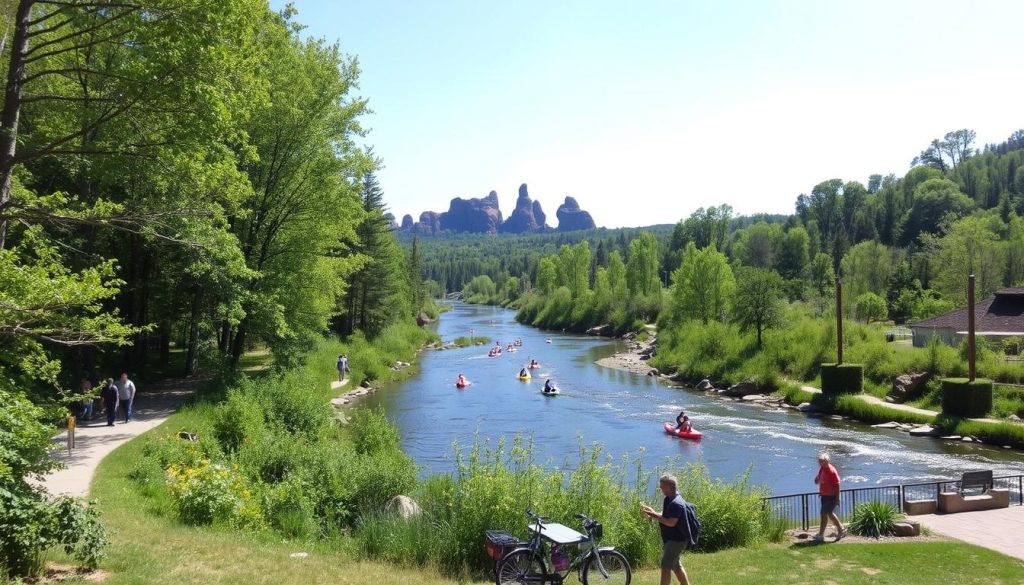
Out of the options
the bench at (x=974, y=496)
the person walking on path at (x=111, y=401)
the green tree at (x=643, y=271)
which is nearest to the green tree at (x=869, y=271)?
the green tree at (x=643, y=271)

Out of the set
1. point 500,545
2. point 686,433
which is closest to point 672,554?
point 500,545

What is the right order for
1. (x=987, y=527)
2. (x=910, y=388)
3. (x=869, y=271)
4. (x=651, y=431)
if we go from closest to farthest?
(x=987, y=527) → (x=651, y=431) → (x=910, y=388) → (x=869, y=271)

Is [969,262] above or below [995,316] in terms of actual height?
above

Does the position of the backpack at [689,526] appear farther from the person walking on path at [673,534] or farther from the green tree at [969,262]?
the green tree at [969,262]

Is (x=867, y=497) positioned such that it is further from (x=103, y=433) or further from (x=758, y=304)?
(x=758, y=304)

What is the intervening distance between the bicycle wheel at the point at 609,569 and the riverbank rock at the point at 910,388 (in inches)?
1184

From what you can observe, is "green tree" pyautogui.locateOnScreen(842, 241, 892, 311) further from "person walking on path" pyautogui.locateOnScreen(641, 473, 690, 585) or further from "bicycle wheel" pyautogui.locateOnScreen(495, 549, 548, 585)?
"bicycle wheel" pyautogui.locateOnScreen(495, 549, 548, 585)

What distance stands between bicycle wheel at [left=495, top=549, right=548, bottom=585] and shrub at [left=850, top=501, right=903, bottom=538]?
8106mm

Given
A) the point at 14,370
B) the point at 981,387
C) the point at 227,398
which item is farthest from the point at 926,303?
the point at 14,370

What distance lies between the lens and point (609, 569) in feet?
34.9

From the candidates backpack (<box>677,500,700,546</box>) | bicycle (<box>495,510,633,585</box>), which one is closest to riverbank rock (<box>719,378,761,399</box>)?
bicycle (<box>495,510,633,585</box>)

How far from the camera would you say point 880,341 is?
4053cm

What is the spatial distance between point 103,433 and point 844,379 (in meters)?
33.2

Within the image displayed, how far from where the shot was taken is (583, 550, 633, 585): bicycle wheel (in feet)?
33.4
